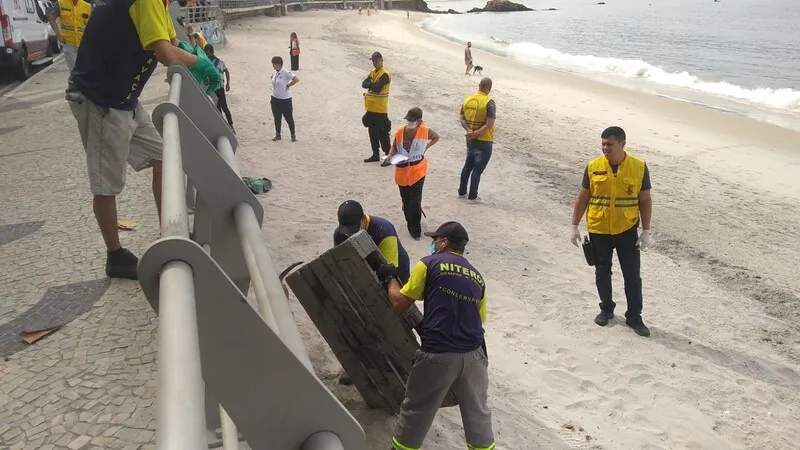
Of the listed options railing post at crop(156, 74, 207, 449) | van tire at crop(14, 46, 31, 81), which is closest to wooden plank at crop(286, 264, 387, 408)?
railing post at crop(156, 74, 207, 449)

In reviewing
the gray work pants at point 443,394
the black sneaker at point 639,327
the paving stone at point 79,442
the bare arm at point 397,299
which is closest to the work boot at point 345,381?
the gray work pants at point 443,394

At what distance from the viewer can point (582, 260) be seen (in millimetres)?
7754

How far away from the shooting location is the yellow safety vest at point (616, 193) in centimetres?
568

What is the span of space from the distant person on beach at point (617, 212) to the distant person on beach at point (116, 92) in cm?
392

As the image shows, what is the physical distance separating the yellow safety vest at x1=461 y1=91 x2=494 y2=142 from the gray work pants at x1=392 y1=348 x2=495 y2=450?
589 centimetres

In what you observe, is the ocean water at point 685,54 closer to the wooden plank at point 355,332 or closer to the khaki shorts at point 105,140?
the wooden plank at point 355,332

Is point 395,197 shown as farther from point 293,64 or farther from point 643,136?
point 293,64

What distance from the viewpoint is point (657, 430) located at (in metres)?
4.64

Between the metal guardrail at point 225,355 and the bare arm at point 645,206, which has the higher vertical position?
the metal guardrail at point 225,355

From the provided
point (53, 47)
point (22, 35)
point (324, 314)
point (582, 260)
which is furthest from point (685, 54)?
point (324, 314)

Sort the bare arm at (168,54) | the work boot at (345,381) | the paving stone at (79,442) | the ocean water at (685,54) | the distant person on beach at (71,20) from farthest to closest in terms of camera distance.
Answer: the ocean water at (685,54)
the distant person on beach at (71,20)
the work boot at (345,381)
the bare arm at (168,54)
the paving stone at (79,442)

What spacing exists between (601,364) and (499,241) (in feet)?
9.37

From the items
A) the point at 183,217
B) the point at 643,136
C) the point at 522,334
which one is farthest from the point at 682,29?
the point at 183,217

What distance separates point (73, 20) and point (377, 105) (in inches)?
191
